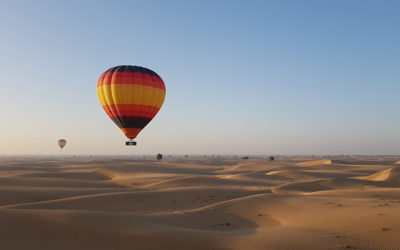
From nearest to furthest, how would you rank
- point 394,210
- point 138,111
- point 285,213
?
point 394,210 < point 285,213 < point 138,111

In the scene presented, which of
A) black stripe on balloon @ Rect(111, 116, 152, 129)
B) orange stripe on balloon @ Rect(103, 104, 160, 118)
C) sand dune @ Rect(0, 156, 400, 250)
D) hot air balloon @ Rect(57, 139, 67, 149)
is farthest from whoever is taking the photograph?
hot air balloon @ Rect(57, 139, 67, 149)

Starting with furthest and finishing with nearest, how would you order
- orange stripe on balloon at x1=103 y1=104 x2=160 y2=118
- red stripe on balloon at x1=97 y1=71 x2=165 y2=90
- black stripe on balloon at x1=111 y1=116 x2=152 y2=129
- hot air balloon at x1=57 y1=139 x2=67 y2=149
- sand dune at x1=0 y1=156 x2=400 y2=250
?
hot air balloon at x1=57 y1=139 x2=67 y2=149
black stripe on balloon at x1=111 y1=116 x2=152 y2=129
orange stripe on balloon at x1=103 y1=104 x2=160 y2=118
red stripe on balloon at x1=97 y1=71 x2=165 y2=90
sand dune at x1=0 y1=156 x2=400 y2=250

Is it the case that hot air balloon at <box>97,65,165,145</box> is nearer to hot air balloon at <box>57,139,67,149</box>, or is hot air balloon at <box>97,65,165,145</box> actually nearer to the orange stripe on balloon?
the orange stripe on balloon

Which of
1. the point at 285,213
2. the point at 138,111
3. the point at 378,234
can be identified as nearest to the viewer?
the point at 378,234

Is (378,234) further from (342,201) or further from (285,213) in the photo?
(342,201)

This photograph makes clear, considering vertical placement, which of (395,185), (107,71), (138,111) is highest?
(107,71)

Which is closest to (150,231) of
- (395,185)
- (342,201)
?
(342,201)

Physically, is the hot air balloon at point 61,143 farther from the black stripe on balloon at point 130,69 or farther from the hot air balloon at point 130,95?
the black stripe on balloon at point 130,69

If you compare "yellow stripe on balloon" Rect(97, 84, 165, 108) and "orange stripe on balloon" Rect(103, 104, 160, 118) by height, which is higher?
"yellow stripe on balloon" Rect(97, 84, 165, 108)

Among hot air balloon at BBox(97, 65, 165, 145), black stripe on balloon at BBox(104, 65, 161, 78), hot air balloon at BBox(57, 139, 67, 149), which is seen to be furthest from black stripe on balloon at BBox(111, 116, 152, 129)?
hot air balloon at BBox(57, 139, 67, 149)
